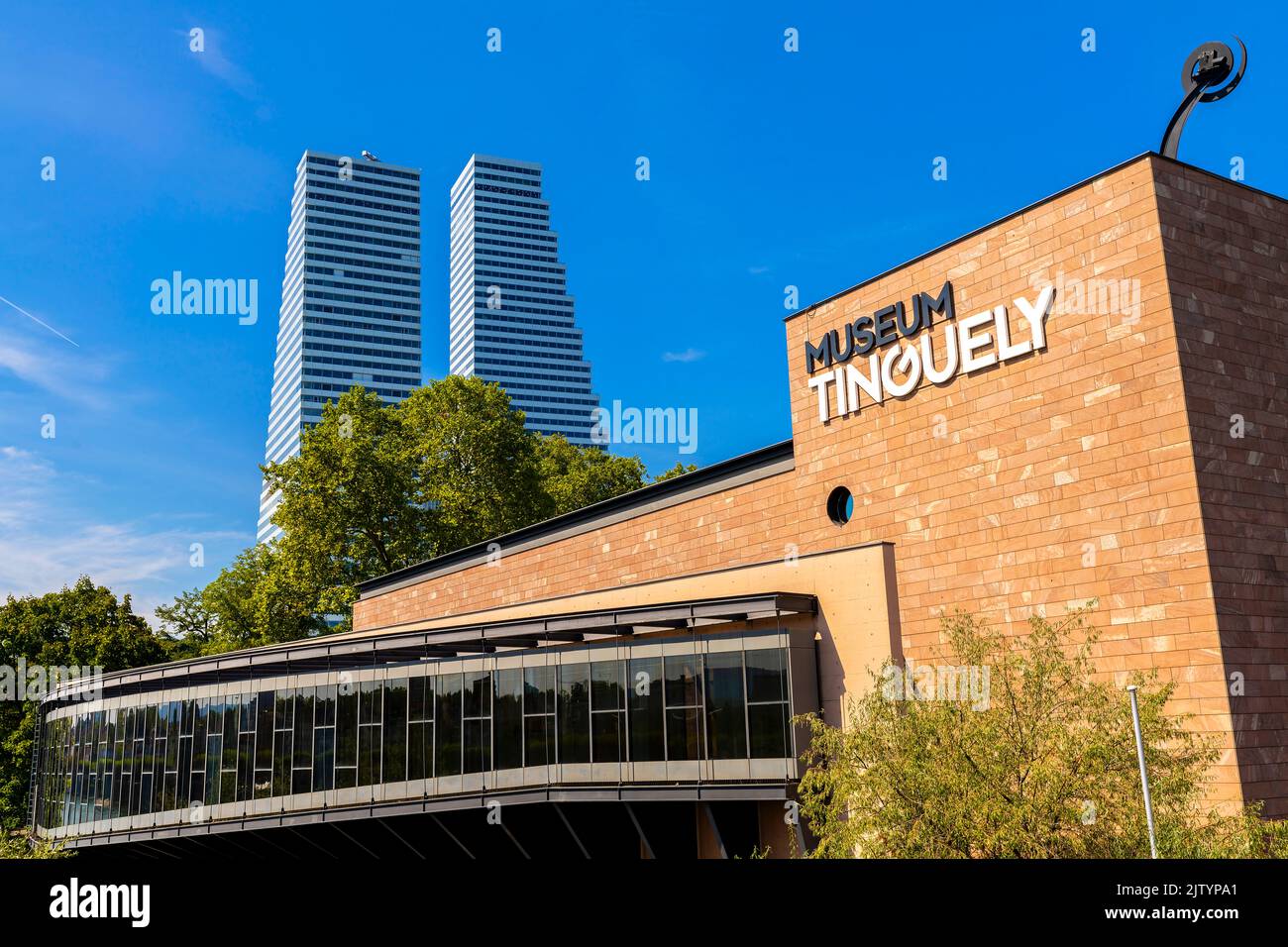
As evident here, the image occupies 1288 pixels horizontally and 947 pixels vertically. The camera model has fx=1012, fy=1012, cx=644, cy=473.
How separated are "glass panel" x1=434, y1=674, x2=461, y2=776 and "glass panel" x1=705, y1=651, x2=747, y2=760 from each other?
8030mm

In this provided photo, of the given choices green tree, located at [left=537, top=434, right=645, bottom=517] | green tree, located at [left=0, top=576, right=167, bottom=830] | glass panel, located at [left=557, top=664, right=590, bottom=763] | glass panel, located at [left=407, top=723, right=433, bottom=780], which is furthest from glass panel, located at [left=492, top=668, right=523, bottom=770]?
green tree, located at [left=0, top=576, right=167, bottom=830]

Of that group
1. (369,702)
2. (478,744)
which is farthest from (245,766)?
(478,744)

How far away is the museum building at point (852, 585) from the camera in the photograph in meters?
22.2

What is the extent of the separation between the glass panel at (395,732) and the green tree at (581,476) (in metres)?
31.3

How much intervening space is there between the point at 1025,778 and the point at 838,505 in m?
13.1

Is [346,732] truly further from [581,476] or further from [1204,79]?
[581,476]

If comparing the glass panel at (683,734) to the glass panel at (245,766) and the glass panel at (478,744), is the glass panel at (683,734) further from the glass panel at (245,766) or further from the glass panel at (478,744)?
the glass panel at (245,766)

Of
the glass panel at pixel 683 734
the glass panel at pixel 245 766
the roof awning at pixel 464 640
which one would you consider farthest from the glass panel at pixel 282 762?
the glass panel at pixel 683 734

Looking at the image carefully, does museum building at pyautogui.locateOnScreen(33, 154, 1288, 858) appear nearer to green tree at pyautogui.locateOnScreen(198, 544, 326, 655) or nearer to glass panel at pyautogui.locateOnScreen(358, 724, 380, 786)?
glass panel at pyautogui.locateOnScreen(358, 724, 380, 786)

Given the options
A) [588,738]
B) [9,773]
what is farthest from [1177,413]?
[9,773]

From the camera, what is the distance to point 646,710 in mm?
27969

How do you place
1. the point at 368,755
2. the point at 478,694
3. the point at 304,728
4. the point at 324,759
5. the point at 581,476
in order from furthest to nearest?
1. the point at 581,476
2. the point at 304,728
3. the point at 324,759
4. the point at 368,755
5. the point at 478,694
